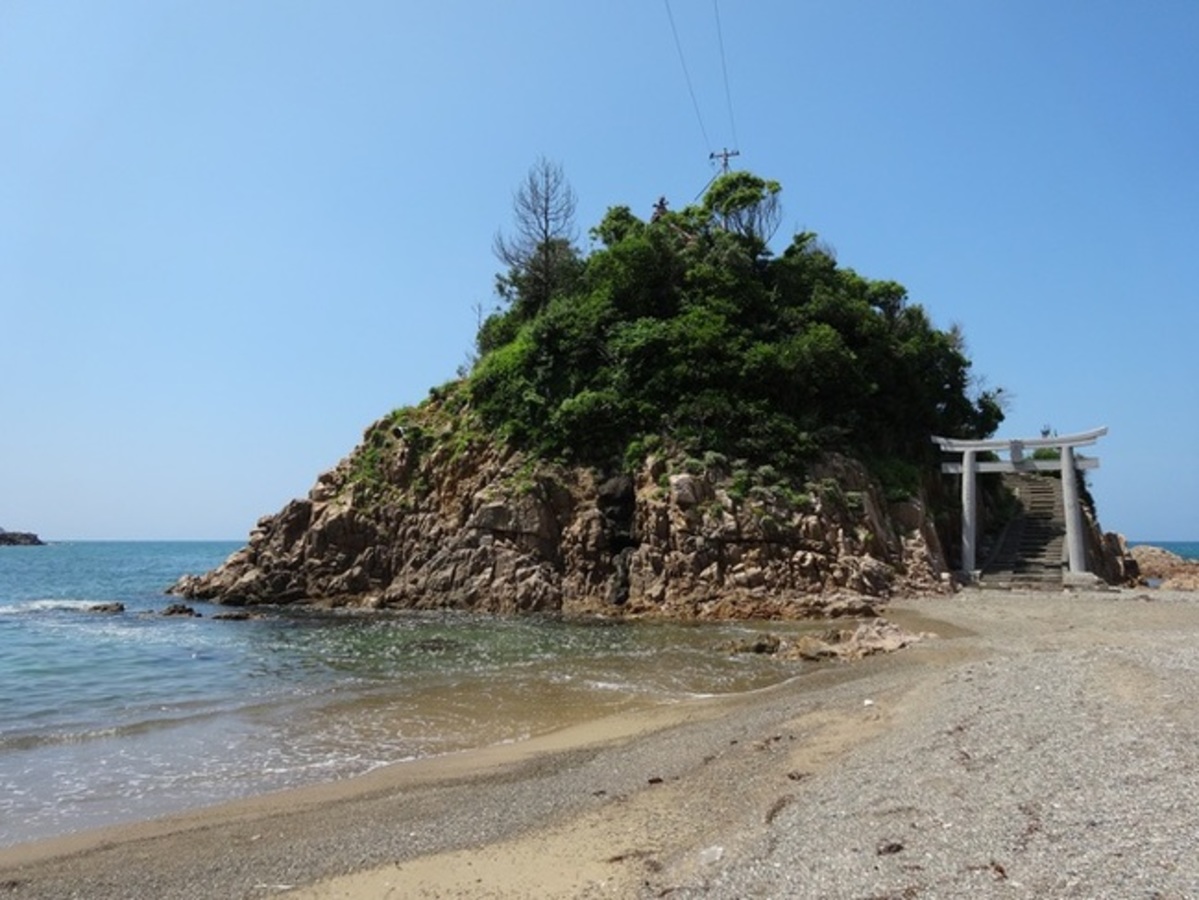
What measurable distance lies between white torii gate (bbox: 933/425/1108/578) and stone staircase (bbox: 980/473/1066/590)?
98cm

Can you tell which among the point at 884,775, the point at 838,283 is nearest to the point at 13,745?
the point at 884,775

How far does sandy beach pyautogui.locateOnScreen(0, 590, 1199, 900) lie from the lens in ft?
18.4

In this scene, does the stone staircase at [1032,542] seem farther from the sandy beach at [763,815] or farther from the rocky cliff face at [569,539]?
the sandy beach at [763,815]

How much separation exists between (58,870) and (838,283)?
3653 cm

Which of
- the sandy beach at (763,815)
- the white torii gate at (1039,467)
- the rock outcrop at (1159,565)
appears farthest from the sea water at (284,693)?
the rock outcrop at (1159,565)

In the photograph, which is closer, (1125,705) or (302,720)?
(1125,705)

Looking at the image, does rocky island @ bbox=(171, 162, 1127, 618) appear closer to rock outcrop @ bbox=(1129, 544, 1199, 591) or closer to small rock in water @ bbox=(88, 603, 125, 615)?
small rock in water @ bbox=(88, 603, 125, 615)

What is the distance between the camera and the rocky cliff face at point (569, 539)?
27.5m

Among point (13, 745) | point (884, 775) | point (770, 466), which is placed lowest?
point (13, 745)

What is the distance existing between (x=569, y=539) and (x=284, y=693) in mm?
15628

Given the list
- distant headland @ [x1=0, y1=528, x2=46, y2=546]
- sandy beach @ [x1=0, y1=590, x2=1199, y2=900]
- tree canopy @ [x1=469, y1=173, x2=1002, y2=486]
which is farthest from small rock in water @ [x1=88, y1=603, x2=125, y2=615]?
distant headland @ [x1=0, y1=528, x2=46, y2=546]

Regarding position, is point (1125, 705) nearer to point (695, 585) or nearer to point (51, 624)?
point (695, 585)

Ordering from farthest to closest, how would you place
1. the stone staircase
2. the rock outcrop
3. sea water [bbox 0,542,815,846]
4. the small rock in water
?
the rock outcrop
the small rock in water
the stone staircase
sea water [bbox 0,542,815,846]

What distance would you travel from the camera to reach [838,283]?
38.1m
